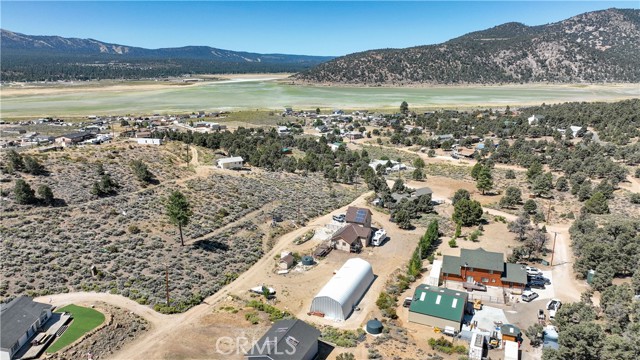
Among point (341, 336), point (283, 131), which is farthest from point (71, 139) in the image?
point (341, 336)

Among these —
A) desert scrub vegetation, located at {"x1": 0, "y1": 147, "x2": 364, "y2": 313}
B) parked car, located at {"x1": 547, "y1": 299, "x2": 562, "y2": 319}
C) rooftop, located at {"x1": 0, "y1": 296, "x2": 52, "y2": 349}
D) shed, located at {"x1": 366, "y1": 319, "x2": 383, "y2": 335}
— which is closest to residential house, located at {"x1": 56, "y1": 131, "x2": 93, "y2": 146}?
desert scrub vegetation, located at {"x1": 0, "y1": 147, "x2": 364, "y2": 313}

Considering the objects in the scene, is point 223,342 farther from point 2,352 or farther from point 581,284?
point 581,284

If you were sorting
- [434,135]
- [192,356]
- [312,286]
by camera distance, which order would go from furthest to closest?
[434,135]
[312,286]
[192,356]

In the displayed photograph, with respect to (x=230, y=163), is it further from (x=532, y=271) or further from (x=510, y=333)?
(x=510, y=333)

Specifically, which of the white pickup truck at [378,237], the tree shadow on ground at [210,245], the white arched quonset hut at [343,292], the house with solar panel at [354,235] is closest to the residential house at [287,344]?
the white arched quonset hut at [343,292]

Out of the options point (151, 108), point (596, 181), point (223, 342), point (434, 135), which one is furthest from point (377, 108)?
point (223, 342)

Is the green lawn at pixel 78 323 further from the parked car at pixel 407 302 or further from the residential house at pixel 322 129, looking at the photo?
the residential house at pixel 322 129
